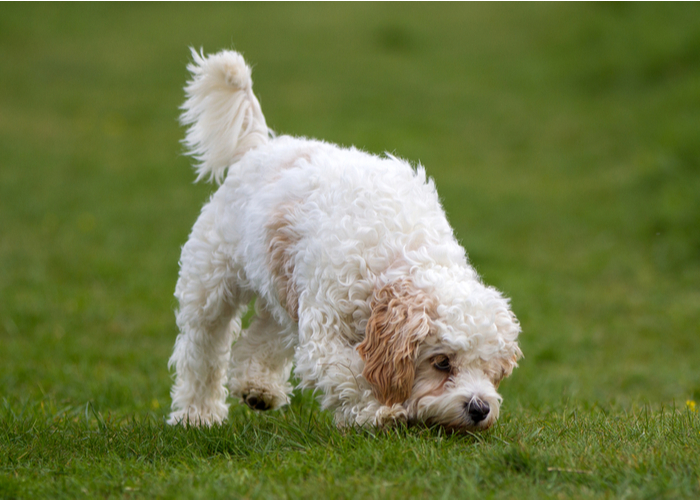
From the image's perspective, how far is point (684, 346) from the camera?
7.69m

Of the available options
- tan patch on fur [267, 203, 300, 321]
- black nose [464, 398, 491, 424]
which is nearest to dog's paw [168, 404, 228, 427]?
tan patch on fur [267, 203, 300, 321]

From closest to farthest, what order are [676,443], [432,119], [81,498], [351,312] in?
[81,498]
[676,443]
[351,312]
[432,119]

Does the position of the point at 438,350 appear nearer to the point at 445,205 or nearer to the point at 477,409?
the point at 477,409

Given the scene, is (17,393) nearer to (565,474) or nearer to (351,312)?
(351,312)

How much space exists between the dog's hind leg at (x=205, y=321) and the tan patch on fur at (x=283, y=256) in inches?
27.2

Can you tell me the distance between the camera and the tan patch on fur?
414 centimetres

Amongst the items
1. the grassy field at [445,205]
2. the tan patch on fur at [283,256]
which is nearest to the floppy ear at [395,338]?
the grassy field at [445,205]

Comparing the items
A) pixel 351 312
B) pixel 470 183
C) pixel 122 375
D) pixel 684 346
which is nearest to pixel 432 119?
pixel 470 183

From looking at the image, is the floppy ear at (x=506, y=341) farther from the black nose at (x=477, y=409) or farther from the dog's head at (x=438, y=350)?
the black nose at (x=477, y=409)

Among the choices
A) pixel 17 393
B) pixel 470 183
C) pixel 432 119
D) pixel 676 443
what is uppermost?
pixel 432 119

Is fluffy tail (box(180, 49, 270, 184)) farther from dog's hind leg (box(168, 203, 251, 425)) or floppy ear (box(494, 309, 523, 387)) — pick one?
floppy ear (box(494, 309, 523, 387))

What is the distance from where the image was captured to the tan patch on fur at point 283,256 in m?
4.14

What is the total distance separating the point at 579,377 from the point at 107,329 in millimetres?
4465

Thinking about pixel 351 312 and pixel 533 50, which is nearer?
pixel 351 312
